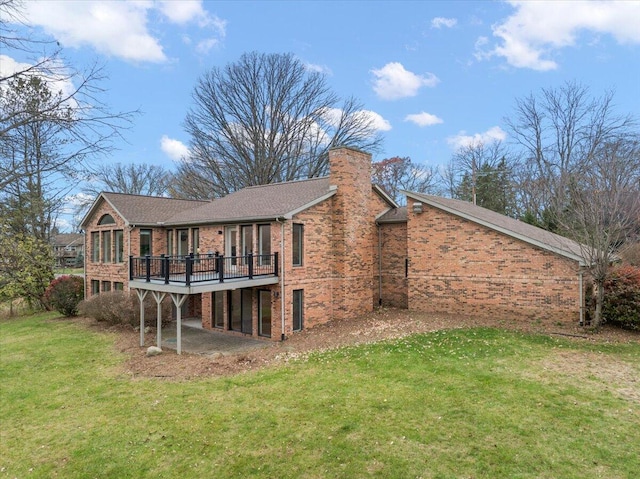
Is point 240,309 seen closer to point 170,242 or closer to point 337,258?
point 337,258

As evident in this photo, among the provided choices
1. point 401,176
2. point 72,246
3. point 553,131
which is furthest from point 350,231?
point 72,246

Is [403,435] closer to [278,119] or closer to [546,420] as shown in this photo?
[546,420]

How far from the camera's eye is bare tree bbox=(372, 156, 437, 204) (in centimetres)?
3525

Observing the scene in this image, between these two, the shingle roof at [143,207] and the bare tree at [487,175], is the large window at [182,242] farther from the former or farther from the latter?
the bare tree at [487,175]

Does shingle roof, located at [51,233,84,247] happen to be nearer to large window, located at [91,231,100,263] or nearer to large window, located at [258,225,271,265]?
large window, located at [91,231,100,263]

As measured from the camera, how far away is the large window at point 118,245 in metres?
18.5

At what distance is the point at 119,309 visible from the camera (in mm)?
15453

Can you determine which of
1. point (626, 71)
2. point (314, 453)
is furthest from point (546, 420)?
point (626, 71)

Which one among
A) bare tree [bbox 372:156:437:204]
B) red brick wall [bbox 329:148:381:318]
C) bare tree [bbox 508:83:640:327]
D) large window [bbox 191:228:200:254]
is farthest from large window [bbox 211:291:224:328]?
bare tree [bbox 372:156:437:204]

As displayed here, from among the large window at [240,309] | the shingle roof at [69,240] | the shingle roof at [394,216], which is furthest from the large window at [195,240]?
the shingle roof at [69,240]

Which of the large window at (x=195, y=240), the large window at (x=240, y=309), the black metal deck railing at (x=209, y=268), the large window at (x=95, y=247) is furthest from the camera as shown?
the large window at (x=95, y=247)

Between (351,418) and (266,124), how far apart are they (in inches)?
1029

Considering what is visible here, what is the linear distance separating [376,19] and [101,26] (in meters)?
14.4

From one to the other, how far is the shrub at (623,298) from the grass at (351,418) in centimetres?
161
